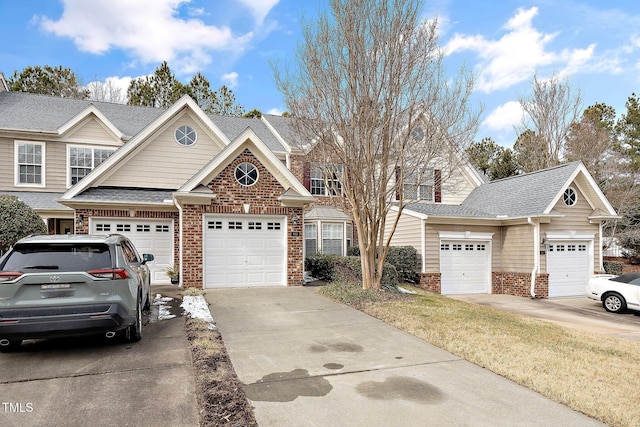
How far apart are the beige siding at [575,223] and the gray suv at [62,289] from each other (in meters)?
16.3

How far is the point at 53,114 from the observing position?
701 inches

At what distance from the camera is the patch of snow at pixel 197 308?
857 cm

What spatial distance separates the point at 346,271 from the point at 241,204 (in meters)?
4.19

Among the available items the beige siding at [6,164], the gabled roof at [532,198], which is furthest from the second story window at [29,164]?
the gabled roof at [532,198]

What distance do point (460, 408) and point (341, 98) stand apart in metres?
9.20

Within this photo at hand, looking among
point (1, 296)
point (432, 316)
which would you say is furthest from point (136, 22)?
point (432, 316)

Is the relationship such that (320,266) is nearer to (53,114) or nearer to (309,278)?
(309,278)

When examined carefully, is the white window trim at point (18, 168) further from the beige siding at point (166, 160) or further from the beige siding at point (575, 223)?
the beige siding at point (575, 223)

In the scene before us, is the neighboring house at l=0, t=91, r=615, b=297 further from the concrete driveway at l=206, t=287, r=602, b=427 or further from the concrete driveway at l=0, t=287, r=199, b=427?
the concrete driveway at l=0, t=287, r=199, b=427

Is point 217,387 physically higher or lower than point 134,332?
lower

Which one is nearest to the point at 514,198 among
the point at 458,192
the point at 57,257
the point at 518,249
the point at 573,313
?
the point at 518,249

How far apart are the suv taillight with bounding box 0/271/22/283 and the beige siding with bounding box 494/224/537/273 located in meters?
17.1

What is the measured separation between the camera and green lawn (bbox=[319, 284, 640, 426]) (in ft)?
16.2

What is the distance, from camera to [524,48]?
17.1m
